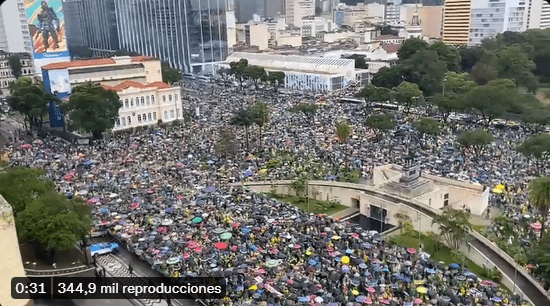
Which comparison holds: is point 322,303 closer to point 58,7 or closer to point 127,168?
point 127,168

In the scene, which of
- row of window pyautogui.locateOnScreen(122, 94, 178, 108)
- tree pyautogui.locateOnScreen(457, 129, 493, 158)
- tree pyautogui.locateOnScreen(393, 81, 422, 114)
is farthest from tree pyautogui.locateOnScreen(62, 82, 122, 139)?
tree pyautogui.locateOnScreen(457, 129, 493, 158)

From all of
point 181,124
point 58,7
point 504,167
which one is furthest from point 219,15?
point 504,167

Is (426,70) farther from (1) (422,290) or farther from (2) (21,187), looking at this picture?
(2) (21,187)

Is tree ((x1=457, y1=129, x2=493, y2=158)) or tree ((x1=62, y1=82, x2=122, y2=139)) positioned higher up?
tree ((x1=62, y1=82, x2=122, y2=139))

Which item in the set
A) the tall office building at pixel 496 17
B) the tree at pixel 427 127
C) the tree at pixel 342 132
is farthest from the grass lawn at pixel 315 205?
the tall office building at pixel 496 17

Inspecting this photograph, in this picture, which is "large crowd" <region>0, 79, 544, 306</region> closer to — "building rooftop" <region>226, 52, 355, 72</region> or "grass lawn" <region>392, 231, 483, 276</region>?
"grass lawn" <region>392, 231, 483, 276</region>

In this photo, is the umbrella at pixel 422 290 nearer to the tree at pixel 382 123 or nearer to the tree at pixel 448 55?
the tree at pixel 382 123
